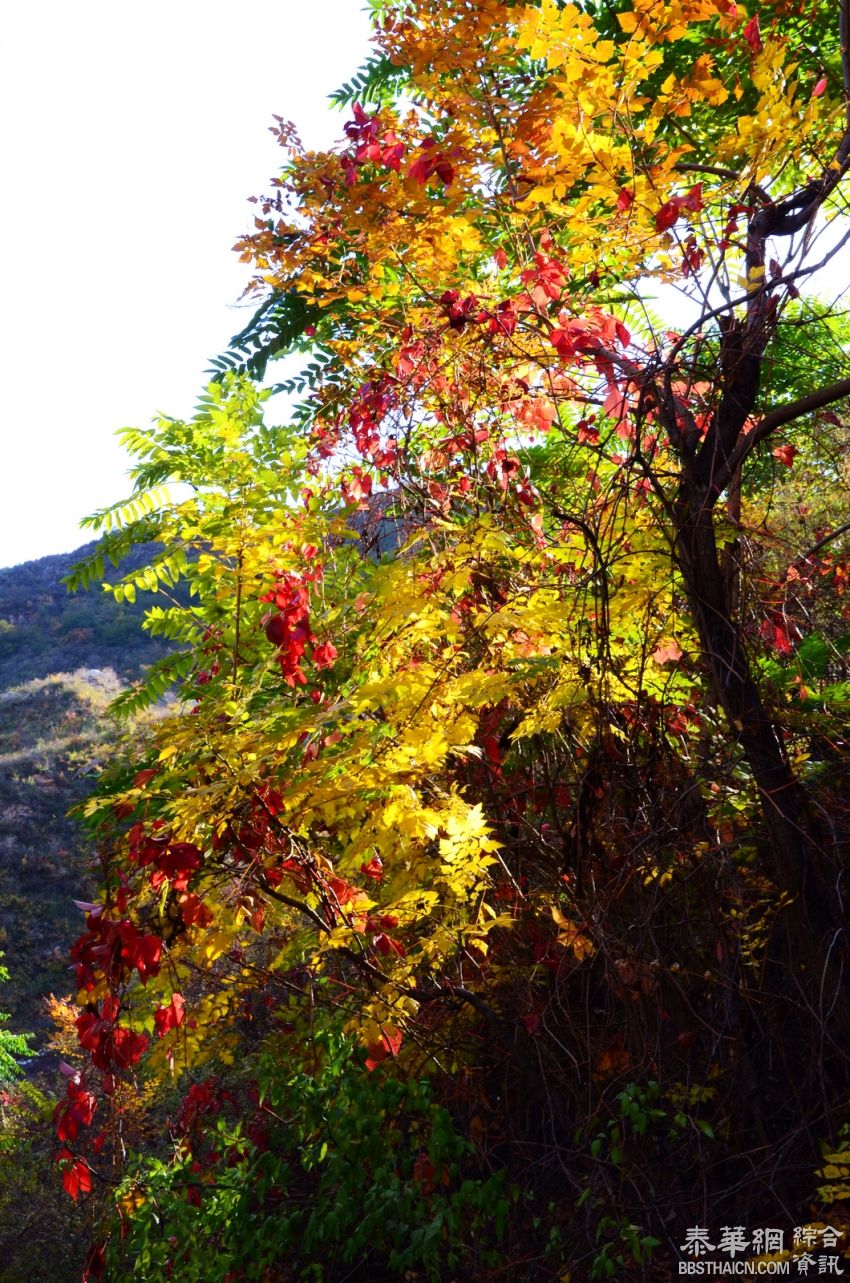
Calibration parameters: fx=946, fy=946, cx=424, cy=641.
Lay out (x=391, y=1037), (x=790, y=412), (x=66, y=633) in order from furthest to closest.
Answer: (x=66, y=633) < (x=391, y=1037) < (x=790, y=412)

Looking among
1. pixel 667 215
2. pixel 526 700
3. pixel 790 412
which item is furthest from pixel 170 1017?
pixel 667 215

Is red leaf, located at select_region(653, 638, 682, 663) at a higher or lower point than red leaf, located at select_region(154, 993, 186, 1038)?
higher

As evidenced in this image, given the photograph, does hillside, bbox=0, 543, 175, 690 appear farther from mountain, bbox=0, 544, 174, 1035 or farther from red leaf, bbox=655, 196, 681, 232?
red leaf, bbox=655, 196, 681, 232

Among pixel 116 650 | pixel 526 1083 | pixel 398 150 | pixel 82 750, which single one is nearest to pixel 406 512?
pixel 398 150

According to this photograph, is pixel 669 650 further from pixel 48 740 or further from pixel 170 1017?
pixel 48 740

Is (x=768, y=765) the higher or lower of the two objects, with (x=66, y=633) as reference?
lower

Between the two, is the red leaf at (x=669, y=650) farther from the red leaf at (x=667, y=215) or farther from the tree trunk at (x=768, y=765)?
the red leaf at (x=667, y=215)

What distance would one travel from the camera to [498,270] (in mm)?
3818

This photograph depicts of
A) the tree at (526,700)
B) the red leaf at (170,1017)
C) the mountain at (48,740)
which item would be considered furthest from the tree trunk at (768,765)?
the mountain at (48,740)

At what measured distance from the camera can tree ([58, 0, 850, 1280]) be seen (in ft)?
8.16

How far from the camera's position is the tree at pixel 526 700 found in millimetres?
2488

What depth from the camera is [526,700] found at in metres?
3.24

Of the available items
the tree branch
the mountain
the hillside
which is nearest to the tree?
the tree branch

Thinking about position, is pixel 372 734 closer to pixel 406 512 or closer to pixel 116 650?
pixel 406 512
